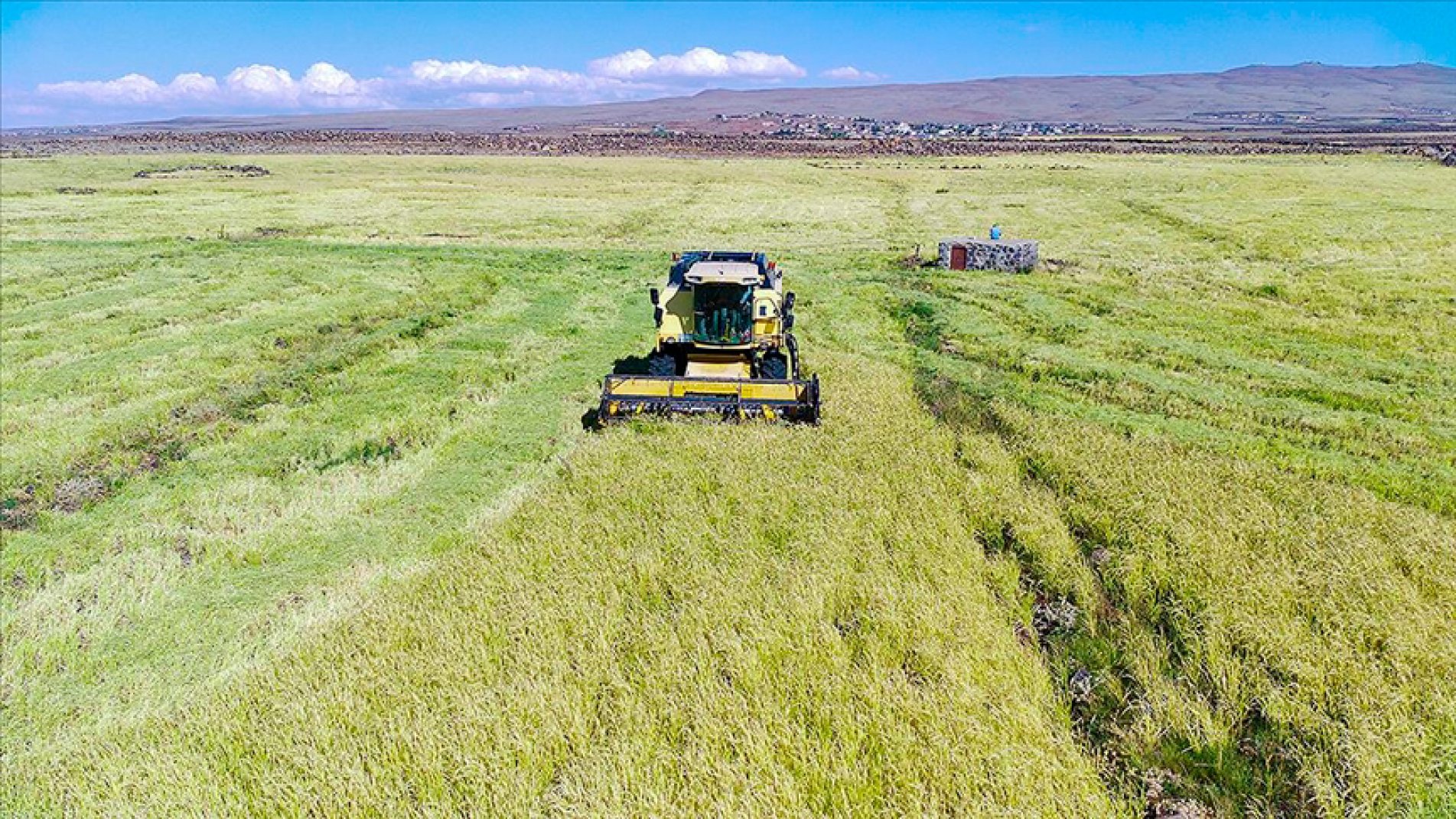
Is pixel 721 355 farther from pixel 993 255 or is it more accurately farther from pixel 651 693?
pixel 993 255

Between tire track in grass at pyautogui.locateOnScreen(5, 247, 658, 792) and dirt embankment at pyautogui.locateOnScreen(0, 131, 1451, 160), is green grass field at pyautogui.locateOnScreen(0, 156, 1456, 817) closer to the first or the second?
tire track in grass at pyautogui.locateOnScreen(5, 247, 658, 792)

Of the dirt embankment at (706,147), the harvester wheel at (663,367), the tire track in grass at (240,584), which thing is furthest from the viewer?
the dirt embankment at (706,147)

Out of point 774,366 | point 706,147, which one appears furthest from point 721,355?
point 706,147

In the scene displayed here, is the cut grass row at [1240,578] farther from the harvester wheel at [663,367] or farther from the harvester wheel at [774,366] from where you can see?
the harvester wheel at [663,367]

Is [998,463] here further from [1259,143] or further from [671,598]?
[1259,143]

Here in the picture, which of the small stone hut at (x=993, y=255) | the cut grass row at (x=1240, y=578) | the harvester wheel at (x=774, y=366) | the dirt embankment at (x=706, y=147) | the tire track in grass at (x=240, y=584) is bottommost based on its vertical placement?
the tire track in grass at (x=240, y=584)

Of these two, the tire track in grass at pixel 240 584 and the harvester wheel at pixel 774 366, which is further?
the harvester wheel at pixel 774 366

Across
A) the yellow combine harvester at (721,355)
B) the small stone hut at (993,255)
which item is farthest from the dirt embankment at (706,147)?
the yellow combine harvester at (721,355)
